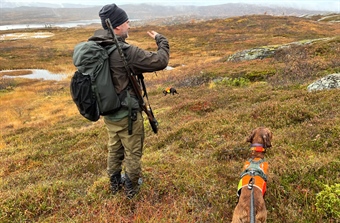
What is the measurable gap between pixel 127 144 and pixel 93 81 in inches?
42.5

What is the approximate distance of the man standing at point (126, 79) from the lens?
352 centimetres

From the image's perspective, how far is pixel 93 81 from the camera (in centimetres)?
338

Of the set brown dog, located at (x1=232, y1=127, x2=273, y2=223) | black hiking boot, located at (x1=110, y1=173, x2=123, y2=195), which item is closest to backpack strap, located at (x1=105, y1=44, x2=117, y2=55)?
black hiking boot, located at (x1=110, y1=173, x2=123, y2=195)

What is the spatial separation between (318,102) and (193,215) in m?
5.90

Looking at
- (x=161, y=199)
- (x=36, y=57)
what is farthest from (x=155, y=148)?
(x=36, y=57)

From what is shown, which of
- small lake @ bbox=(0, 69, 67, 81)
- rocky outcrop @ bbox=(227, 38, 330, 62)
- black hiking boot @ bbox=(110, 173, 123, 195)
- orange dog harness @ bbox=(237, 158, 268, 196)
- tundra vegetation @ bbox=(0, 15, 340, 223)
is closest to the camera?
orange dog harness @ bbox=(237, 158, 268, 196)

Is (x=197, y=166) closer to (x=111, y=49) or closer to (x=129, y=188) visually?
(x=129, y=188)

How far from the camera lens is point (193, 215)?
3646mm

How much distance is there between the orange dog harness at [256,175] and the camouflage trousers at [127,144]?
61.2 inches

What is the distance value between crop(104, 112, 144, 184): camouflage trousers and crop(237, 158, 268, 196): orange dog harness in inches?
61.2

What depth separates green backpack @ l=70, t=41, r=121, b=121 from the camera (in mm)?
3307

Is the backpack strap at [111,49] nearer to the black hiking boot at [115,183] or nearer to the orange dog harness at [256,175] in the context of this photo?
the black hiking boot at [115,183]

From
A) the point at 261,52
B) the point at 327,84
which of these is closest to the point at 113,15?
the point at 327,84

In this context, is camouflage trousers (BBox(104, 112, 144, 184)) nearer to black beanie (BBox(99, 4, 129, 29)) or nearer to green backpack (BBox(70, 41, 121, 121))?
green backpack (BBox(70, 41, 121, 121))
